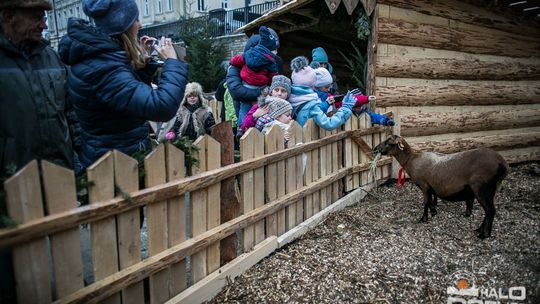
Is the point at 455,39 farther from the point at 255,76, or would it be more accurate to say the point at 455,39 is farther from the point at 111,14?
the point at 111,14

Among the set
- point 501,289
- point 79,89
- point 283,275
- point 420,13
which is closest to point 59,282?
point 79,89

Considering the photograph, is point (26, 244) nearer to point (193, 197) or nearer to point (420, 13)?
point (193, 197)

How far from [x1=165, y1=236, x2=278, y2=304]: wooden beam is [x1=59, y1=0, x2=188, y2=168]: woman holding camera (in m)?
1.20

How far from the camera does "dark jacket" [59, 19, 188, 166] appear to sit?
253cm

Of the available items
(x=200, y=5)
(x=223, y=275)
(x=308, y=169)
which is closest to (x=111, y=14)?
(x=223, y=275)

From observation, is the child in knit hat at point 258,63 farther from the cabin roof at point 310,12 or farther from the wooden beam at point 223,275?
the cabin roof at point 310,12

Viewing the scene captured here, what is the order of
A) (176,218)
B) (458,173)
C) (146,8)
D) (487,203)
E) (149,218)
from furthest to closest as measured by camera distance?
(146,8), (458,173), (487,203), (176,218), (149,218)

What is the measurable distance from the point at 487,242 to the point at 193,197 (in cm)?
309

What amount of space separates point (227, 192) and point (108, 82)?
57.7 inches

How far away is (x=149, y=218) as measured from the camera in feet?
9.58

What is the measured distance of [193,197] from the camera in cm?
330

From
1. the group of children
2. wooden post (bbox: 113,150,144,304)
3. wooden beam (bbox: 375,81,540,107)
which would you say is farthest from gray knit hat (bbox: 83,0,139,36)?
wooden beam (bbox: 375,81,540,107)

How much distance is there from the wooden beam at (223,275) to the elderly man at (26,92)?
51.3 inches

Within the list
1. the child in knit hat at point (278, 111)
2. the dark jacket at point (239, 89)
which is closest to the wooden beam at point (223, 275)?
the child in knit hat at point (278, 111)
